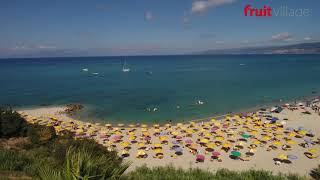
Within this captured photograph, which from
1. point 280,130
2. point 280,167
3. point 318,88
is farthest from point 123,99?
point 318,88

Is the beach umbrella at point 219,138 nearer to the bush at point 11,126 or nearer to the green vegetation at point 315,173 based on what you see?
the green vegetation at point 315,173

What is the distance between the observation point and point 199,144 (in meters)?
28.2

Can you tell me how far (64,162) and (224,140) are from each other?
23627mm

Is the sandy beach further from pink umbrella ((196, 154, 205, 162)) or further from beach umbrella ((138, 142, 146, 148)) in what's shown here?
pink umbrella ((196, 154, 205, 162))

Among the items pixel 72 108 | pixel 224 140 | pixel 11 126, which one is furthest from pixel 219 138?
pixel 72 108

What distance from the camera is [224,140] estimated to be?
2888cm

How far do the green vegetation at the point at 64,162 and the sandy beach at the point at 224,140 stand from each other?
4.49 metres

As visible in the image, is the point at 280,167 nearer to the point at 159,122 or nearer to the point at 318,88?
the point at 159,122

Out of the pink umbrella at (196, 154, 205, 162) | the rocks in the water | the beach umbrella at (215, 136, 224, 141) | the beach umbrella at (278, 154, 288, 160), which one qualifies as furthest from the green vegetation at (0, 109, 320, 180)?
the rocks in the water

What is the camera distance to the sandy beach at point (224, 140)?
23109 mm

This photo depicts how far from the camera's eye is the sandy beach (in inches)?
910

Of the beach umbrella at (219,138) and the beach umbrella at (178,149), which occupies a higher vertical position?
the beach umbrella at (219,138)

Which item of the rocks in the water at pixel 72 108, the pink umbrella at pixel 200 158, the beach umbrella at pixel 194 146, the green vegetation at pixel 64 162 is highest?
the green vegetation at pixel 64 162

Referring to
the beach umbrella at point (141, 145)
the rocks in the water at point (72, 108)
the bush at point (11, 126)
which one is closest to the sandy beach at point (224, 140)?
the beach umbrella at point (141, 145)
